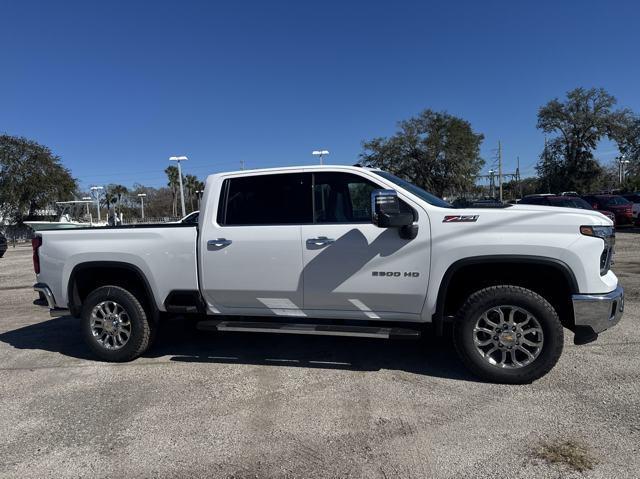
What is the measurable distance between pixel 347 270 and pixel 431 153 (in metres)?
40.5

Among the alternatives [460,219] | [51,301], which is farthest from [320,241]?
[51,301]

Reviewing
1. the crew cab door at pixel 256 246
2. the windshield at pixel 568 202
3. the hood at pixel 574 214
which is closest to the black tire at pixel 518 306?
the hood at pixel 574 214

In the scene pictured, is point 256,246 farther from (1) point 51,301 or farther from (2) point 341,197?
(1) point 51,301

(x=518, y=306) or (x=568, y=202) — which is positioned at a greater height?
(x=568, y=202)

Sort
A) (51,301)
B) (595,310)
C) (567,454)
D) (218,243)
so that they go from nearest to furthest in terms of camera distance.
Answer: (567,454) → (595,310) → (218,243) → (51,301)

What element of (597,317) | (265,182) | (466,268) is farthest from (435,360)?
(265,182)

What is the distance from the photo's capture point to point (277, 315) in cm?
482

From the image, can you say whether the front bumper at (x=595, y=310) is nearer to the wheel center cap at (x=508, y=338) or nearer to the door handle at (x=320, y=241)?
the wheel center cap at (x=508, y=338)

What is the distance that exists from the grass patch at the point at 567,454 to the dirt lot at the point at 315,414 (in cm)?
1

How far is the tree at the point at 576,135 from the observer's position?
4705cm

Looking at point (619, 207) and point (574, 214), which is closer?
point (574, 214)

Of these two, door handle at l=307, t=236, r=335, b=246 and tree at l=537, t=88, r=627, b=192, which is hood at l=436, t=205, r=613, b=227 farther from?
tree at l=537, t=88, r=627, b=192

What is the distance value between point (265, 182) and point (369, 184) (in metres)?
1.08

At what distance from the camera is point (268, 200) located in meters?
4.88
